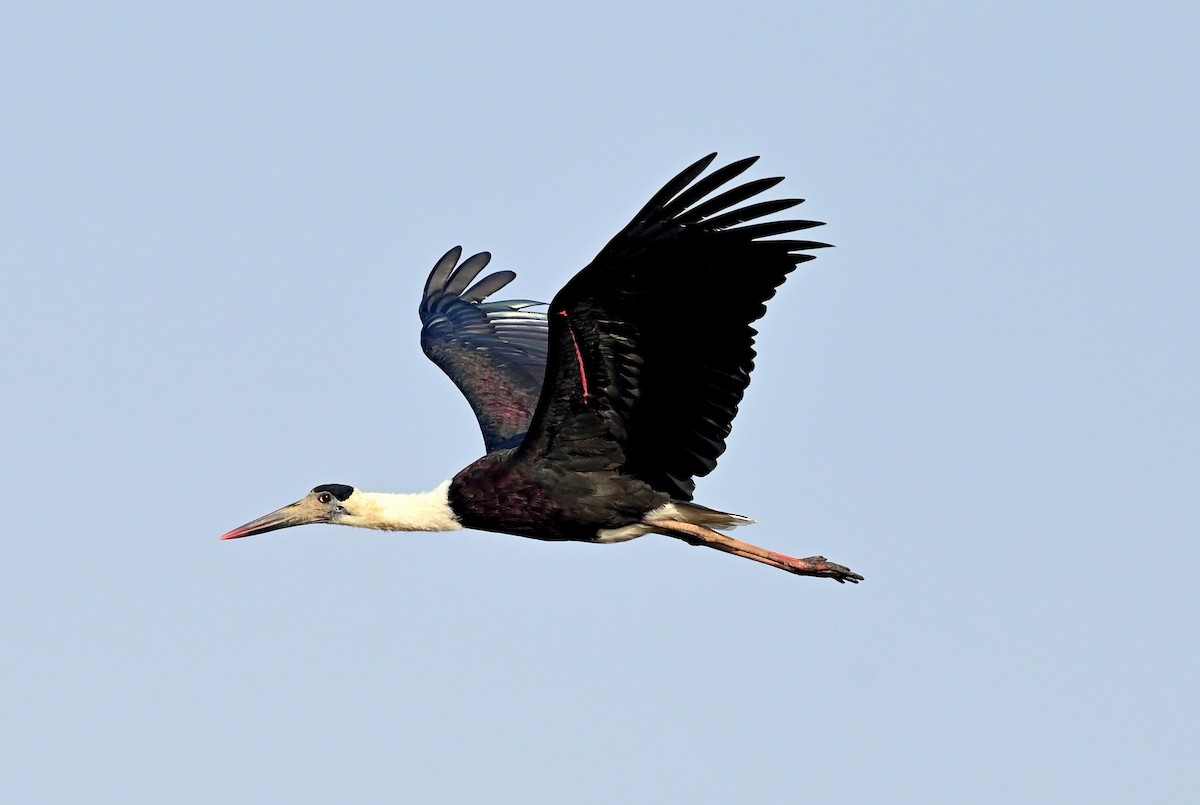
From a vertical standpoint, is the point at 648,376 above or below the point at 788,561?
above

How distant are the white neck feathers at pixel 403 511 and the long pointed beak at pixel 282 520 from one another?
284 mm

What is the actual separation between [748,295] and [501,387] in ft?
12.7

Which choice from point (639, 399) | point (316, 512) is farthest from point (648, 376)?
point (316, 512)

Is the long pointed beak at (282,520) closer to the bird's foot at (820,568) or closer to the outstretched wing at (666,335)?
the outstretched wing at (666,335)

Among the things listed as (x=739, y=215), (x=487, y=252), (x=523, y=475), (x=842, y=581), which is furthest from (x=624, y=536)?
(x=487, y=252)

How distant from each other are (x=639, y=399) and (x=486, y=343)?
384 cm

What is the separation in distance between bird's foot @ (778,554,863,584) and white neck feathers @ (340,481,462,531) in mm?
2441

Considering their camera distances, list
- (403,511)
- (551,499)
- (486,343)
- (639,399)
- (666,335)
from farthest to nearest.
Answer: (486,343), (403,511), (551,499), (639,399), (666,335)

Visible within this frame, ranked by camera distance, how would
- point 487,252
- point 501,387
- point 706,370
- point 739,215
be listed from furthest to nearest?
point 487,252
point 501,387
point 706,370
point 739,215

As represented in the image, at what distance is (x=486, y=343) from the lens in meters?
15.9

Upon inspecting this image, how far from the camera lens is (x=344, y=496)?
1357 centimetres

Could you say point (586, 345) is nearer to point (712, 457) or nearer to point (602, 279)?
point (602, 279)

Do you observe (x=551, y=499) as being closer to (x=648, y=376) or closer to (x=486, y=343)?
(x=648, y=376)

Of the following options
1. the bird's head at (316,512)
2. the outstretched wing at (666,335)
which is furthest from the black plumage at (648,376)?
the bird's head at (316,512)
